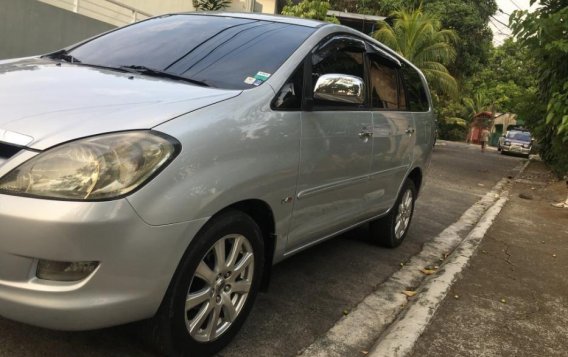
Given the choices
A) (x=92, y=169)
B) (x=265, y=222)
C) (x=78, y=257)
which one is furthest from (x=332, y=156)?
(x=78, y=257)

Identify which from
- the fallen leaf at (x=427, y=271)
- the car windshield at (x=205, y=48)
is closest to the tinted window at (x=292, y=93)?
the car windshield at (x=205, y=48)

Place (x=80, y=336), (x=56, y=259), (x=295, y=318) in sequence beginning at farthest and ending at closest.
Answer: (x=295, y=318)
(x=80, y=336)
(x=56, y=259)

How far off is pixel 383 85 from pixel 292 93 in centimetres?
174

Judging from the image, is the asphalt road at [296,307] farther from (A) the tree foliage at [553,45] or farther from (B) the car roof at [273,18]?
(A) the tree foliage at [553,45]

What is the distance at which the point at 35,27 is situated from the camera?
10.3 metres

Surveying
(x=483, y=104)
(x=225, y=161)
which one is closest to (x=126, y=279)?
(x=225, y=161)

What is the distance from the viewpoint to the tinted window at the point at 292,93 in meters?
3.00

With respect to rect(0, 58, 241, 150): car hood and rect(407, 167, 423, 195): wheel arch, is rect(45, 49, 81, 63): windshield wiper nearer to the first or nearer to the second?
rect(0, 58, 241, 150): car hood

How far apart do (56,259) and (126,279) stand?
0.28m

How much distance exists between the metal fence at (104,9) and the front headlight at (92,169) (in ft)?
33.3

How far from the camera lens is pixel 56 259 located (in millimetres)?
2059

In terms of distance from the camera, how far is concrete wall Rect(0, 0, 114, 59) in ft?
31.9

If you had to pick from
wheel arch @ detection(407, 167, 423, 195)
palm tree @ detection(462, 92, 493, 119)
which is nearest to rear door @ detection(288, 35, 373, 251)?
wheel arch @ detection(407, 167, 423, 195)

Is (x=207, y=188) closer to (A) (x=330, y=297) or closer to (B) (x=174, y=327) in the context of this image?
(B) (x=174, y=327)
